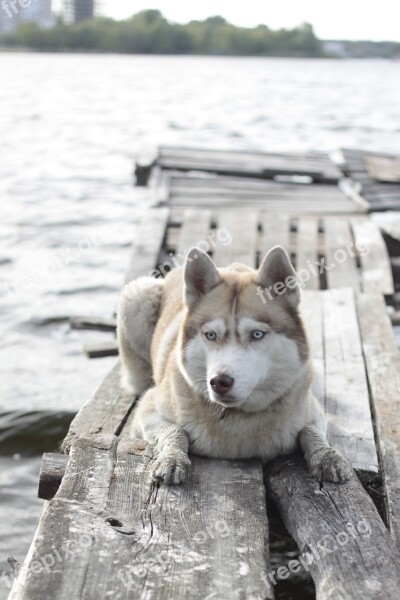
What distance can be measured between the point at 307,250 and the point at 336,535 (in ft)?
18.7

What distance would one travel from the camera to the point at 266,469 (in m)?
4.20

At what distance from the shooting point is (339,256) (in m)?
8.85

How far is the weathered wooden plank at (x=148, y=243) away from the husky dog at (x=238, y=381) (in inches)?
149

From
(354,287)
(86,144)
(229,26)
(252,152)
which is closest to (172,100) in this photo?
(86,144)

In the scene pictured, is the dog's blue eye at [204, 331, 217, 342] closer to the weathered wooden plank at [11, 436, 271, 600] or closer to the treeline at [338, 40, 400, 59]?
the weathered wooden plank at [11, 436, 271, 600]

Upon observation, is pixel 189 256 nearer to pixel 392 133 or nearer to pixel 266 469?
pixel 266 469

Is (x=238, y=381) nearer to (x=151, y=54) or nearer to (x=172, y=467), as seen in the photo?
(x=172, y=467)

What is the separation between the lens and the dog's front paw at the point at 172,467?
3.85 m

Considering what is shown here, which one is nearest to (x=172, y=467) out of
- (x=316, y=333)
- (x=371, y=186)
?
(x=316, y=333)

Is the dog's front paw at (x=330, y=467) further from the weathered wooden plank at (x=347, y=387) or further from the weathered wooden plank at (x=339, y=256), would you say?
the weathered wooden plank at (x=339, y=256)

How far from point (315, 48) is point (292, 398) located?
105 m

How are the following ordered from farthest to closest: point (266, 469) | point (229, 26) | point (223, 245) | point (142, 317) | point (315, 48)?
point (315, 48)
point (229, 26)
point (223, 245)
point (142, 317)
point (266, 469)

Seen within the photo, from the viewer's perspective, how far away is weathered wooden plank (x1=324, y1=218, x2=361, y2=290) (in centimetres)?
827

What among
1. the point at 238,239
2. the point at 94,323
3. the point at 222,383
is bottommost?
the point at 94,323
